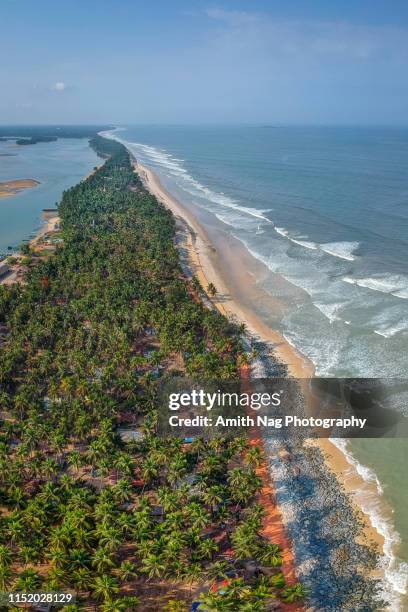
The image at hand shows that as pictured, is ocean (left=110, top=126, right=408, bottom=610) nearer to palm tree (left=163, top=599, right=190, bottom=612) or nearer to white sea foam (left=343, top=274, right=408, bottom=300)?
white sea foam (left=343, top=274, right=408, bottom=300)

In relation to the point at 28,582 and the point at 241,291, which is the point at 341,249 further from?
the point at 28,582

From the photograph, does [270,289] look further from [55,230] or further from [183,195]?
[183,195]

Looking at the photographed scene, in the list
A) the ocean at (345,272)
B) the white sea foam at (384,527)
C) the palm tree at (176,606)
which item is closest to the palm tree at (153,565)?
the palm tree at (176,606)

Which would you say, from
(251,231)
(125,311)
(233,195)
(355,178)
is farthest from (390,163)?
(125,311)

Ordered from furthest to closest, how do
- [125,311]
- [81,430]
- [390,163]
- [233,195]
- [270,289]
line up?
1. [390,163]
2. [233,195]
3. [270,289]
4. [125,311]
5. [81,430]

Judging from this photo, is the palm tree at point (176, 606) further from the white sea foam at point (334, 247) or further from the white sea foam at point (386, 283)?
the white sea foam at point (334, 247)

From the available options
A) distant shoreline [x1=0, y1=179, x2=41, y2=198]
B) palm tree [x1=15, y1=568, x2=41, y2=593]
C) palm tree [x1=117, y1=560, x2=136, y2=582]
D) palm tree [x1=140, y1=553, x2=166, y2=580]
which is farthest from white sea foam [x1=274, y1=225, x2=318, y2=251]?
distant shoreline [x1=0, y1=179, x2=41, y2=198]
